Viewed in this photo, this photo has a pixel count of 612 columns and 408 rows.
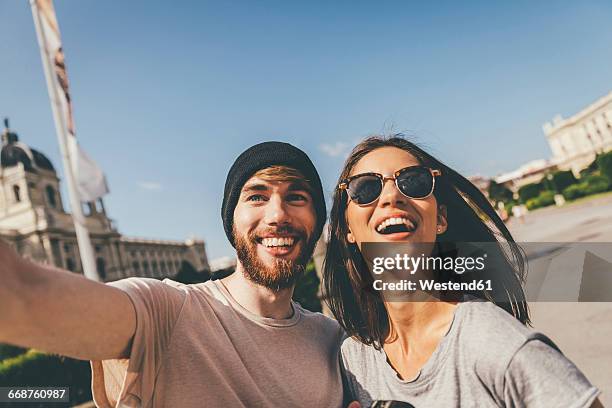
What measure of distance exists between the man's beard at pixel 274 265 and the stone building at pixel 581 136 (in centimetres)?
3887

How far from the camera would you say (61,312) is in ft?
3.70

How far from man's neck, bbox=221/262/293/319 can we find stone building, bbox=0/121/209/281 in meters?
35.0

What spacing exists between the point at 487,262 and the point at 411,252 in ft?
1.18

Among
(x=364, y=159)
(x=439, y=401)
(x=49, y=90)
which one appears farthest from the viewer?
(x=49, y=90)

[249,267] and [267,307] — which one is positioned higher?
[249,267]

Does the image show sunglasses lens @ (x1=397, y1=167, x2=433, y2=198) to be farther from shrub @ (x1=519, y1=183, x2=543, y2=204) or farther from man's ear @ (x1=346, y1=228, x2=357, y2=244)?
shrub @ (x1=519, y1=183, x2=543, y2=204)

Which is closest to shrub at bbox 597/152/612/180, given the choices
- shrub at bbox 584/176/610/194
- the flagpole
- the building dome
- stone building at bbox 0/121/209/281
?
shrub at bbox 584/176/610/194

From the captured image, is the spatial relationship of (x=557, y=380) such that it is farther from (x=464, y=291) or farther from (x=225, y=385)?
(x=225, y=385)

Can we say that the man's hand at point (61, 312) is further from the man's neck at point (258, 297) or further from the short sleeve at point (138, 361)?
the man's neck at point (258, 297)

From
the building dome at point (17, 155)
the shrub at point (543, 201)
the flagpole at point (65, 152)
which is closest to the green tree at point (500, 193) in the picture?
the shrub at point (543, 201)

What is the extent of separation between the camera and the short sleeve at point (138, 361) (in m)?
1.38

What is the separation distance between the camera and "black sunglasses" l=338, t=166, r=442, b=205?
165cm

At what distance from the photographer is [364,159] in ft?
5.77

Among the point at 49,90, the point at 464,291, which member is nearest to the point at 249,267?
the point at 464,291
